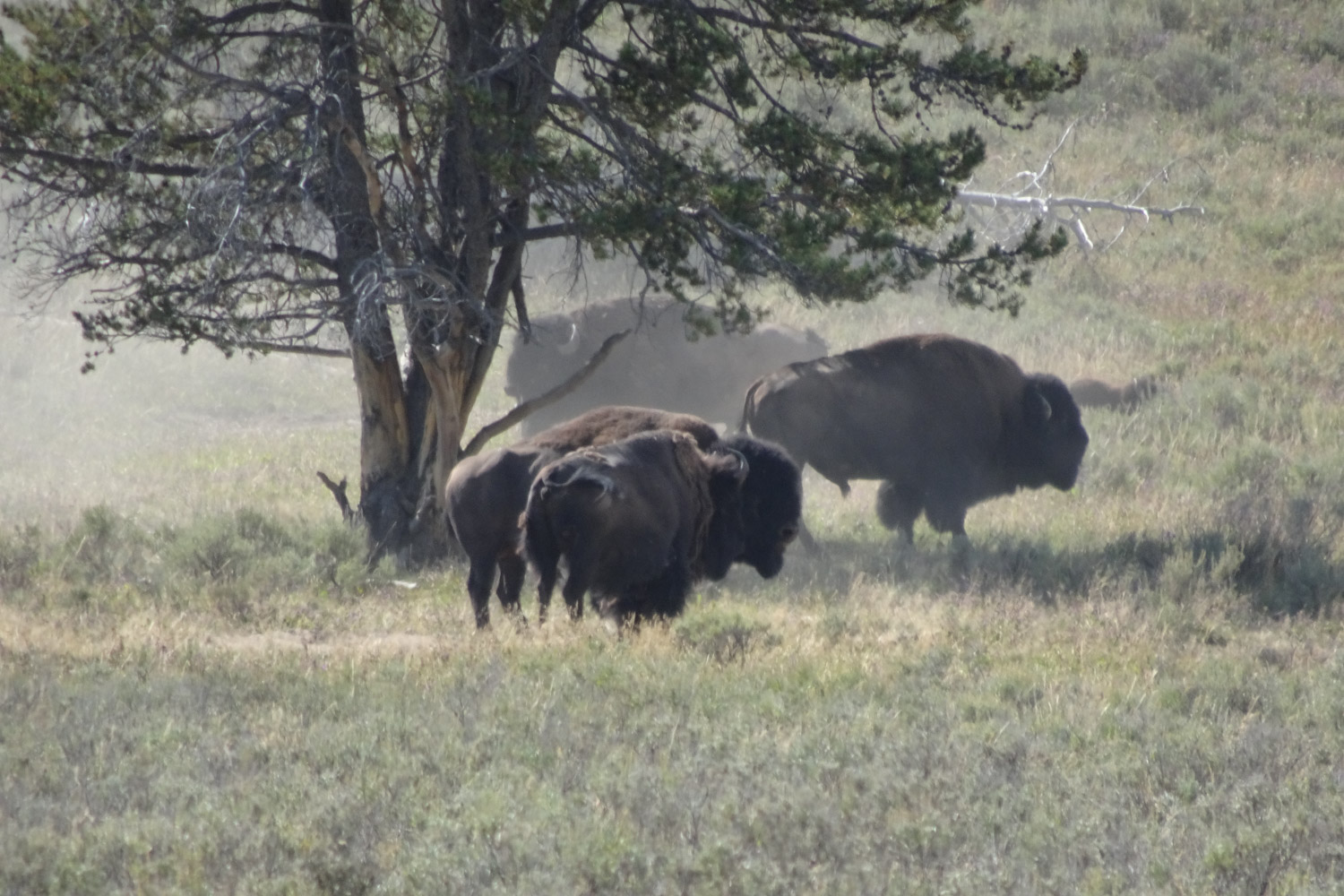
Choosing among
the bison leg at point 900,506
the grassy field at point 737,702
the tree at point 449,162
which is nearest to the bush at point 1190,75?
the grassy field at point 737,702

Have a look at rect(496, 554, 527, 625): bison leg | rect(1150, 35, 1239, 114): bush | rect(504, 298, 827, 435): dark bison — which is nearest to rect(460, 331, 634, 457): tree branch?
rect(496, 554, 527, 625): bison leg

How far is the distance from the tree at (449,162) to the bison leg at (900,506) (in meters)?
3.06

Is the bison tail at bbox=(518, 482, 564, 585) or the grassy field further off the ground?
the bison tail at bbox=(518, 482, 564, 585)

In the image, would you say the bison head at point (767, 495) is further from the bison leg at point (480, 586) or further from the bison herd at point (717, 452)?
the bison leg at point (480, 586)

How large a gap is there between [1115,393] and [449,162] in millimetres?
9955

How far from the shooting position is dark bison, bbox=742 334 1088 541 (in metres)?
11.8

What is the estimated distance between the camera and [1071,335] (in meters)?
20.5

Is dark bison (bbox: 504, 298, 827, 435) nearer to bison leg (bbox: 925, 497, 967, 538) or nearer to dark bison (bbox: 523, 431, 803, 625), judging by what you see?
bison leg (bbox: 925, 497, 967, 538)

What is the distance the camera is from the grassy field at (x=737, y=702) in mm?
4168

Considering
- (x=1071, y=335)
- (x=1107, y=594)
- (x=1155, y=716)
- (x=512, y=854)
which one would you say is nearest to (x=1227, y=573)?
(x=1107, y=594)

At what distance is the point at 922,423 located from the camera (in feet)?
39.6

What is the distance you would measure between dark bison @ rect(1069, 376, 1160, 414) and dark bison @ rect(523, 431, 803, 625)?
9.11 metres

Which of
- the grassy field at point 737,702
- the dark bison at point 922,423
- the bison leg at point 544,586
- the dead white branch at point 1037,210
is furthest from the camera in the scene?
the dead white branch at point 1037,210

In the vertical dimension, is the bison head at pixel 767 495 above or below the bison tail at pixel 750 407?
below
